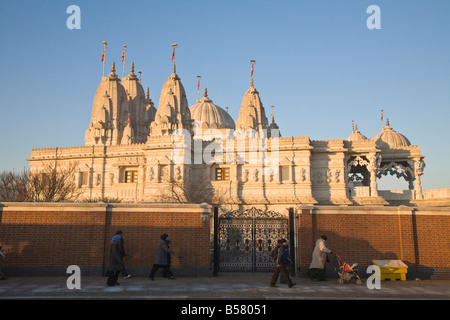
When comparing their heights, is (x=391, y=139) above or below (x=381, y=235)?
above

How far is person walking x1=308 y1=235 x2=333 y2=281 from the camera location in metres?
15.2

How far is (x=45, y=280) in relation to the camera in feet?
48.2

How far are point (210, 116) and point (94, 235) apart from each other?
162ft

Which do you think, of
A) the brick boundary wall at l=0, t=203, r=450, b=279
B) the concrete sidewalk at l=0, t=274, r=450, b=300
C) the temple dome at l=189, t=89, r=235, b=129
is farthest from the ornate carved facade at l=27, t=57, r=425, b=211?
the concrete sidewalk at l=0, t=274, r=450, b=300

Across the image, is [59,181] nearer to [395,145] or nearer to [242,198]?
[242,198]

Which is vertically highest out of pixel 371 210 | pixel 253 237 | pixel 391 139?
pixel 391 139

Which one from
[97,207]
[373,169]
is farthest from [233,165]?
[97,207]

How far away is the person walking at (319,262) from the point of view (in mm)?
15156

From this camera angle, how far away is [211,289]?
13.0 meters

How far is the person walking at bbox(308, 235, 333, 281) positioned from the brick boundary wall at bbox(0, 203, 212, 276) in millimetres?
4054

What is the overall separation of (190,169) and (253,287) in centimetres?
3279

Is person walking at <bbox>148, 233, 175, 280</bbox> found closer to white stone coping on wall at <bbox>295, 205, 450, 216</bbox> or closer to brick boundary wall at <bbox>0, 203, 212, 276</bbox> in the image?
brick boundary wall at <bbox>0, 203, 212, 276</bbox>

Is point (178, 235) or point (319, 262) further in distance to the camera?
point (178, 235)

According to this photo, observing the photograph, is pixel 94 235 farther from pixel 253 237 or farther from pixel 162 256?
pixel 253 237
